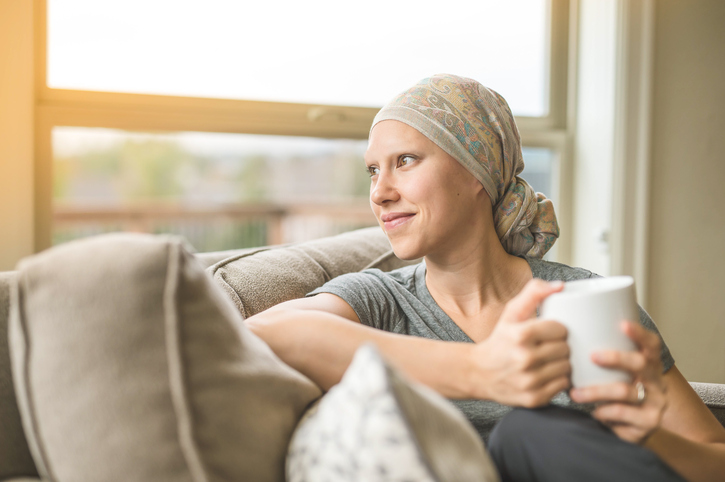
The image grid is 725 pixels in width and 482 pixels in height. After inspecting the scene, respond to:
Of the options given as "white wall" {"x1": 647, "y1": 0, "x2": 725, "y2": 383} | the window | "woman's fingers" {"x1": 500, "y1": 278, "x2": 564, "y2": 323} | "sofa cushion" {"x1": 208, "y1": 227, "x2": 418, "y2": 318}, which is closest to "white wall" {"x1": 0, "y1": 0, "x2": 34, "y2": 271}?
the window

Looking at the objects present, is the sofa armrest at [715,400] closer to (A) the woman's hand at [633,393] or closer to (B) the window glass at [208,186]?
(A) the woman's hand at [633,393]

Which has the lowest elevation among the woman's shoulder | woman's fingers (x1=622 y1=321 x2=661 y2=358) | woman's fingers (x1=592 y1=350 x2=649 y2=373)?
the woman's shoulder

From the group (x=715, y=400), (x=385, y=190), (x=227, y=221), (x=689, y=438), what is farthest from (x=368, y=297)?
(x=227, y=221)

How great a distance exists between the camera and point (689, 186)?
2.44 metres

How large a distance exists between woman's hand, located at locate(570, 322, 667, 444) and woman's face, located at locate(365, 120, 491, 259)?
0.57m

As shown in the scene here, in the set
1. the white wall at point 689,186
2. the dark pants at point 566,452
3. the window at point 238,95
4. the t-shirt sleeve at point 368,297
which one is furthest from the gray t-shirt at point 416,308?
the white wall at point 689,186

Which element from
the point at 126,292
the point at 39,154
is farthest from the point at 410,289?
the point at 39,154

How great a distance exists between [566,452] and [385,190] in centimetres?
→ 71

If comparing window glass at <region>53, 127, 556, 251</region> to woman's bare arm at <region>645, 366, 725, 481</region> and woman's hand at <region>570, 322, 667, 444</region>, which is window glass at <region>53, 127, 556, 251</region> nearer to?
woman's bare arm at <region>645, 366, 725, 481</region>

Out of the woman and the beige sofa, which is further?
the woman

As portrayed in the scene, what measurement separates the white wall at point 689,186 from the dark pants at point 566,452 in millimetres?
2038

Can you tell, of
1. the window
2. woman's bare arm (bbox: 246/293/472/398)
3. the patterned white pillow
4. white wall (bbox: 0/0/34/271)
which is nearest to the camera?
the patterned white pillow

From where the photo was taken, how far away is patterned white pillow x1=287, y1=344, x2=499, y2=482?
52 centimetres

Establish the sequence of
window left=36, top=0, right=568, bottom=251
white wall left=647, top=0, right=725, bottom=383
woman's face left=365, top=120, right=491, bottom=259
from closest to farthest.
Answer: woman's face left=365, top=120, right=491, bottom=259
window left=36, top=0, right=568, bottom=251
white wall left=647, top=0, right=725, bottom=383
